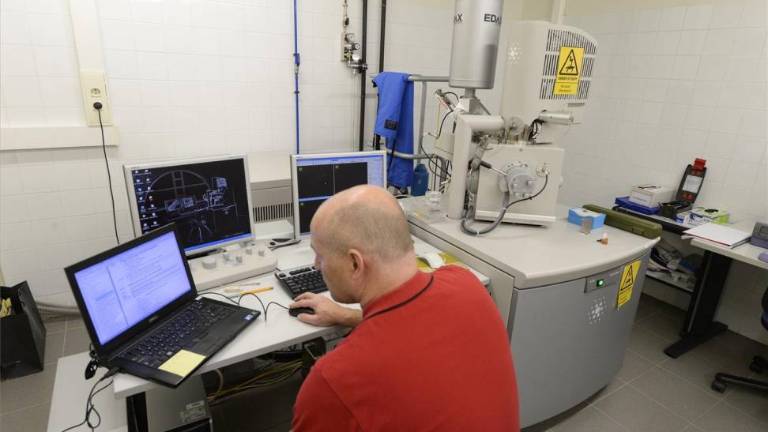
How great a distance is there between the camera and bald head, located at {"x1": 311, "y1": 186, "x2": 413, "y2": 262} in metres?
1.00

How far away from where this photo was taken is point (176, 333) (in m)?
1.35

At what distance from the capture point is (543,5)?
3.84 metres

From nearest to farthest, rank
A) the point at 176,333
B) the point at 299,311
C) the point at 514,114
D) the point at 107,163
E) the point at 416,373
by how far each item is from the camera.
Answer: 1. the point at 416,373
2. the point at 176,333
3. the point at 299,311
4. the point at 514,114
5. the point at 107,163

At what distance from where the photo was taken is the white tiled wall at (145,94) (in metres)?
2.41

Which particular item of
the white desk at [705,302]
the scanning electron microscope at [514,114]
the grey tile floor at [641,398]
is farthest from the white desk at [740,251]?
the scanning electron microscope at [514,114]

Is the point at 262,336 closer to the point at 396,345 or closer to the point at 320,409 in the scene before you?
the point at 320,409

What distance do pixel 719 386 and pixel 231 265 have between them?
260cm

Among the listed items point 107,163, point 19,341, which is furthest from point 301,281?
point 107,163

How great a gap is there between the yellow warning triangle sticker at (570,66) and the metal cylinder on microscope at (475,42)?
0.31m

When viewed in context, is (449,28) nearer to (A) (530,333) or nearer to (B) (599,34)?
(B) (599,34)

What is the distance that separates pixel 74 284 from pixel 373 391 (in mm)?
837

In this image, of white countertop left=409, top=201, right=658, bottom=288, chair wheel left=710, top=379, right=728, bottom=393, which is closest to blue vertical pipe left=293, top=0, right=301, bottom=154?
white countertop left=409, top=201, right=658, bottom=288

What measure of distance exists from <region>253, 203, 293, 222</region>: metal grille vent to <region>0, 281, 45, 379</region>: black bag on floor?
50.0 inches

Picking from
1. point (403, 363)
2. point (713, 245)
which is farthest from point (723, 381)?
point (403, 363)
